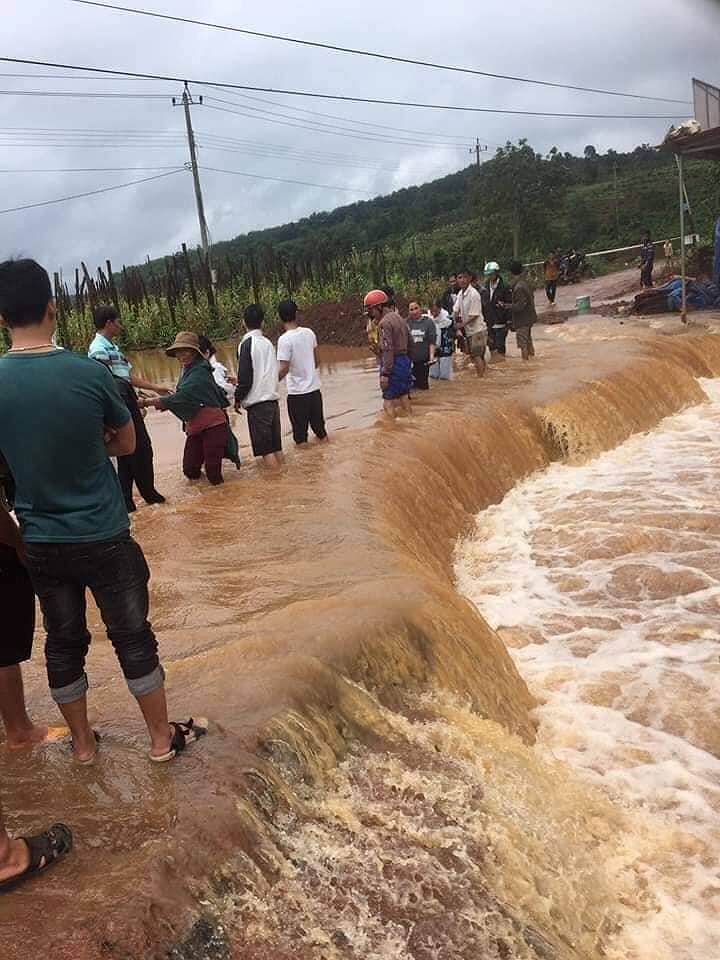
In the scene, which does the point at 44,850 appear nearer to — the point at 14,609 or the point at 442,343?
the point at 14,609

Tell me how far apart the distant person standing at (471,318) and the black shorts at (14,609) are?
30.6ft

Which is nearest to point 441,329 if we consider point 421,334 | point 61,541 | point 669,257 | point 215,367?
point 421,334

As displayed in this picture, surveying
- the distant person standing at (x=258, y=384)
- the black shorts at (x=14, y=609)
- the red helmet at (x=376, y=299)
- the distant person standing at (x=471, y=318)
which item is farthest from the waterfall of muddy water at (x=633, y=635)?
the distant person standing at (x=471, y=318)

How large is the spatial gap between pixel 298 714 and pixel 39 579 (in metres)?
1.26

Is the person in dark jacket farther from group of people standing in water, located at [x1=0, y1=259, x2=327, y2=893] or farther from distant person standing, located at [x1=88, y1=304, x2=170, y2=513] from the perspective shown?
group of people standing in water, located at [x1=0, y1=259, x2=327, y2=893]

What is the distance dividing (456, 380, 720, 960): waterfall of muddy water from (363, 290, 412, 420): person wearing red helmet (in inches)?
72.7

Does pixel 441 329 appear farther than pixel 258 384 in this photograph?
Yes

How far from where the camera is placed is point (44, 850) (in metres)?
2.42

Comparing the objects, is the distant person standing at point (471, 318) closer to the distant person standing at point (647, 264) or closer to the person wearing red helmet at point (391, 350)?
the person wearing red helmet at point (391, 350)

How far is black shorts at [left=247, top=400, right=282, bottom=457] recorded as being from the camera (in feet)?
25.1

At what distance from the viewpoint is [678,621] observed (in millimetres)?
5605

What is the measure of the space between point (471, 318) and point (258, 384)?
16.1 ft

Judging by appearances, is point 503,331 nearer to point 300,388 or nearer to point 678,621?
point 300,388

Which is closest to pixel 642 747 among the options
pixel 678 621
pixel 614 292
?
pixel 678 621
